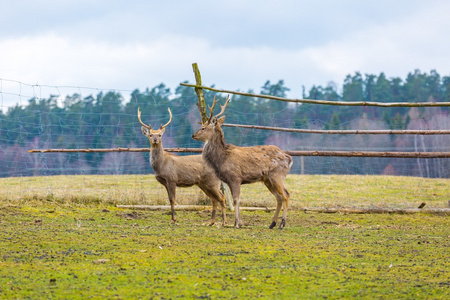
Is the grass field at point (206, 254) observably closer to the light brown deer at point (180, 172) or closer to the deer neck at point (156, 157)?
the light brown deer at point (180, 172)

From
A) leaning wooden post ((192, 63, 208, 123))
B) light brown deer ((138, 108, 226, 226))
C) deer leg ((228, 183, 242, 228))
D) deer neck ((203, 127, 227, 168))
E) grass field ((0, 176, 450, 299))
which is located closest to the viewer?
grass field ((0, 176, 450, 299))

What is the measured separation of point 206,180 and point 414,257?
507 cm

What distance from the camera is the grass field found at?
612 cm

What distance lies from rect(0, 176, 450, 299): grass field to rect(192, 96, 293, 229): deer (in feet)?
2.41

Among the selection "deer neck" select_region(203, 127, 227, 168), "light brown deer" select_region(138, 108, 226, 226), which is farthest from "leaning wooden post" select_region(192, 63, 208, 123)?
"deer neck" select_region(203, 127, 227, 168)

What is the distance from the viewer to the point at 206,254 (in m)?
7.83

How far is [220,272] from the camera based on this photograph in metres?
6.80

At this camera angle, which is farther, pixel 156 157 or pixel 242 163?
pixel 156 157

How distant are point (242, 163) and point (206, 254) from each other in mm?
3586

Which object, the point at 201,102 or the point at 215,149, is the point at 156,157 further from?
the point at 215,149

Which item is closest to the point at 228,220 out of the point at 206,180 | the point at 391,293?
the point at 206,180

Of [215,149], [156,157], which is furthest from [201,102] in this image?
[215,149]

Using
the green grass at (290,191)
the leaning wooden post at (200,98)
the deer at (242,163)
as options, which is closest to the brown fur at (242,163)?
the deer at (242,163)

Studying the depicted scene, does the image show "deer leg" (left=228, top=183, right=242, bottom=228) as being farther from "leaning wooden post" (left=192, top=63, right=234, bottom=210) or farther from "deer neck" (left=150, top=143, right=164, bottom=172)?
"leaning wooden post" (left=192, top=63, right=234, bottom=210)
